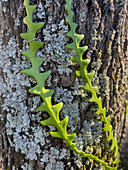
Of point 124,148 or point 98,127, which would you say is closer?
point 98,127

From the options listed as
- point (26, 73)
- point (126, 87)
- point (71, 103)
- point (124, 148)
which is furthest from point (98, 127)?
point (124, 148)

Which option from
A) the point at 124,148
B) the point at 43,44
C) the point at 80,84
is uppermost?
the point at 43,44

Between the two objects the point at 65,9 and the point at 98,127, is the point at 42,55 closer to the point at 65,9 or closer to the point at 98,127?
the point at 65,9

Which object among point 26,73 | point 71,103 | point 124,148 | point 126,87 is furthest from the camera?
point 124,148

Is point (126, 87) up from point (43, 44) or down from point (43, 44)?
down

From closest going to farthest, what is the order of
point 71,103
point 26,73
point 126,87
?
point 26,73, point 71,103, point 126,87

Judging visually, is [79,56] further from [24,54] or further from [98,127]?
[98,127]

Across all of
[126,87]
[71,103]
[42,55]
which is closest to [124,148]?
[126,87]
